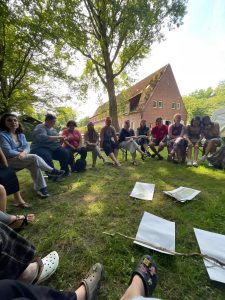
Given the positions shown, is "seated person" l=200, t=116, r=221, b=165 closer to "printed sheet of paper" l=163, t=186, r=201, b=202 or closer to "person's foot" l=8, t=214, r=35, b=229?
"printed sheet of paper" l=163, t=186, r=201, b=202

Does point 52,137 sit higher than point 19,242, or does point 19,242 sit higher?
point 52,137

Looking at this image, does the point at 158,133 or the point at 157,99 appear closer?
the point at 158,133

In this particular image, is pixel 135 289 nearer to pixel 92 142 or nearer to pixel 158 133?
pixel 92 142

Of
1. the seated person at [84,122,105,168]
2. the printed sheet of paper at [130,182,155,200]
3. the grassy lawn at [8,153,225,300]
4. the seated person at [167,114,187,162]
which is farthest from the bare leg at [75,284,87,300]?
the seated person at [167,114,187,162]

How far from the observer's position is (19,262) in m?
1.42

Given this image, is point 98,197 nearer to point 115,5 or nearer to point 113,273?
point 113,273

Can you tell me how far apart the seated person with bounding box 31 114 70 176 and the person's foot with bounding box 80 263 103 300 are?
281cm

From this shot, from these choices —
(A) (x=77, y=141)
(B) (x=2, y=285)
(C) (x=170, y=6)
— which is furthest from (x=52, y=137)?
(C) (x=170, y=6)

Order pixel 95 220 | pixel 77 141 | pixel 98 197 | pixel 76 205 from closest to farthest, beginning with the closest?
pixel 95 220, pixel 76 205, pixel 98 197, pixel 77 141

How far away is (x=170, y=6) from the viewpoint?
905cm

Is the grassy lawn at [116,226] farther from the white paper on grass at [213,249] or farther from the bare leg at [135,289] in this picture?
the bare leg at [135,289]

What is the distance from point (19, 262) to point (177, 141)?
16.5 feet

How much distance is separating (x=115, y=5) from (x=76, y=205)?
9327 mm

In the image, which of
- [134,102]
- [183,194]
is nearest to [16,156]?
[183,194]
